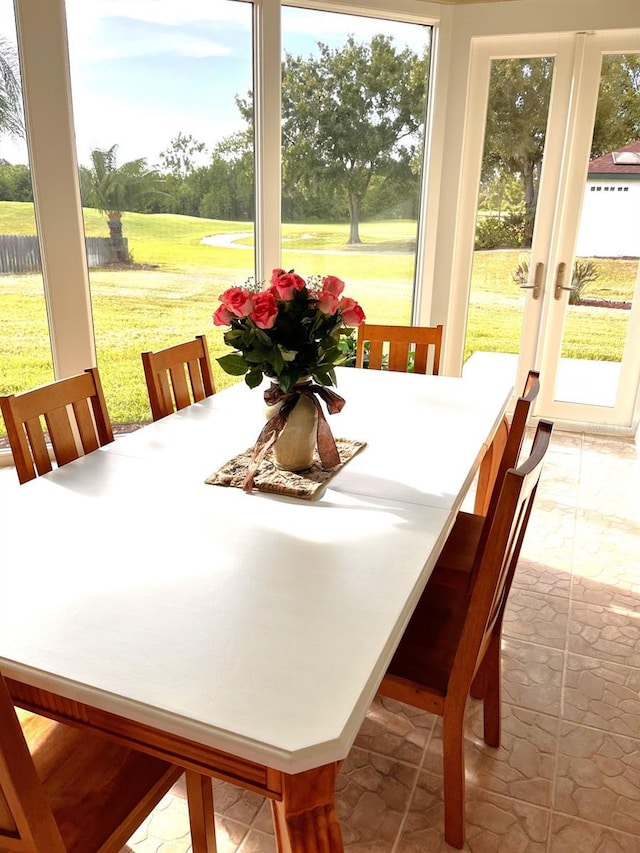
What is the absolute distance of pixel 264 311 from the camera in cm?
147

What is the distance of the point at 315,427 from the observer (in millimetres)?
1673

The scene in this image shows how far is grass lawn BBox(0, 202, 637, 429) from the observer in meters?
3.69

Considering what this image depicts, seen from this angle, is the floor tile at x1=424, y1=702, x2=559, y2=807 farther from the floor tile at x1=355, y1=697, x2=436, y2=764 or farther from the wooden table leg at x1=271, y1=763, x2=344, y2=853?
the wooden table leg at x1=271, y1=763, x2=344, y2=853

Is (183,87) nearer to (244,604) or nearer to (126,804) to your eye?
(244,604)

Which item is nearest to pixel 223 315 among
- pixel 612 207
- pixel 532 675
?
pixel 532 675

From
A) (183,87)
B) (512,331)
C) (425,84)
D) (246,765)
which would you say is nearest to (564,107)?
(425,84)

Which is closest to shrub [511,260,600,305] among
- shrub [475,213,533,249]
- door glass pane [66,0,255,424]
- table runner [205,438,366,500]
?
shrub [475,213,533,249]

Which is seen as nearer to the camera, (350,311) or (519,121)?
(350,311)

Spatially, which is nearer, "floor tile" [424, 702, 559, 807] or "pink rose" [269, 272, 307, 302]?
"pink rose" [269, 272, 307, 302]

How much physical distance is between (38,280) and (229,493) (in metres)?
2.33

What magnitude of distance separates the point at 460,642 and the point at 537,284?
3282 mm

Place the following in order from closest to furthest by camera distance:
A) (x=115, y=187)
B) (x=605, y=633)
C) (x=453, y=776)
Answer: (x=453, y=776) → (x=605, y=633) → (x=115, y=187)

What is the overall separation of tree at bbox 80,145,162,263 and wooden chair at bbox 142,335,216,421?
4.82ft

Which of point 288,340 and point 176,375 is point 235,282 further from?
point 288,340
